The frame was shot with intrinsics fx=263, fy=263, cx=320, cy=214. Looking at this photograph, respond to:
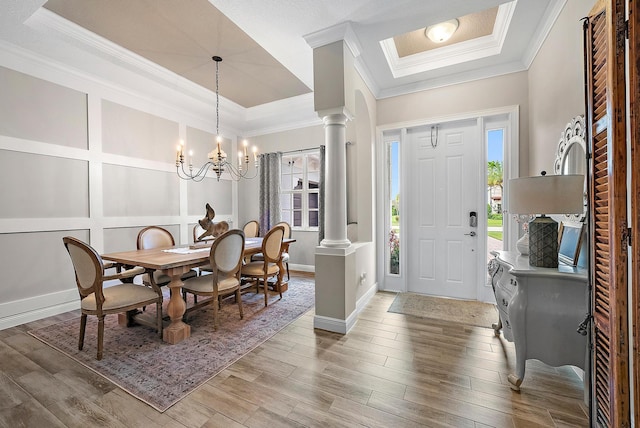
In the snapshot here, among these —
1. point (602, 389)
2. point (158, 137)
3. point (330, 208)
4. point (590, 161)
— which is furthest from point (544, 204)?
point (158, 137)

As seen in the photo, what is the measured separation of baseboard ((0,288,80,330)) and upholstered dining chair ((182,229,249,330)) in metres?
1.72

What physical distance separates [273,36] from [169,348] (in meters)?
3.11

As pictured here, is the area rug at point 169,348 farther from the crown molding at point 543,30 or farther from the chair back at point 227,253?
the crown molding at point 543,30

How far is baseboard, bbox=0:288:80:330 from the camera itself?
2751mm

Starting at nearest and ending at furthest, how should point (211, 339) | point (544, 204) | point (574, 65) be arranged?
point (544, 204) < point (574, 65) < point (211, 339)

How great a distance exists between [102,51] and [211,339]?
3407 mm

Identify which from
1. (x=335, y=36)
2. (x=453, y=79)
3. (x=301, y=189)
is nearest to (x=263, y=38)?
(x=335, y=36)

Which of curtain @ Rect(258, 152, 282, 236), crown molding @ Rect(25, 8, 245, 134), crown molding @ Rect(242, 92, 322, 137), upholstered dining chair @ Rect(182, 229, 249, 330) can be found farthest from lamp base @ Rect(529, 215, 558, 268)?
crown molding @ Rect(25, 8, 245, 134)

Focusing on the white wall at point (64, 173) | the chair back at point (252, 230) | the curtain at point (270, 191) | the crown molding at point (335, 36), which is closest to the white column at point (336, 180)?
the crown molding at point (335, 36)

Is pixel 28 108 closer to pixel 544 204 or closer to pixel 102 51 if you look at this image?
pixel 102 51

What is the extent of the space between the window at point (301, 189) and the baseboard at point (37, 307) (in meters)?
3.44

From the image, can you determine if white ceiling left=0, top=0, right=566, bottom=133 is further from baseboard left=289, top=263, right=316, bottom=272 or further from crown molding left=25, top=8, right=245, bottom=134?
baseboard left=289, top=263, right=316, bottom=272

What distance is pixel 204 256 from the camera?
260 centimetres

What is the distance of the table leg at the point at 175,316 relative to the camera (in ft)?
7.86
